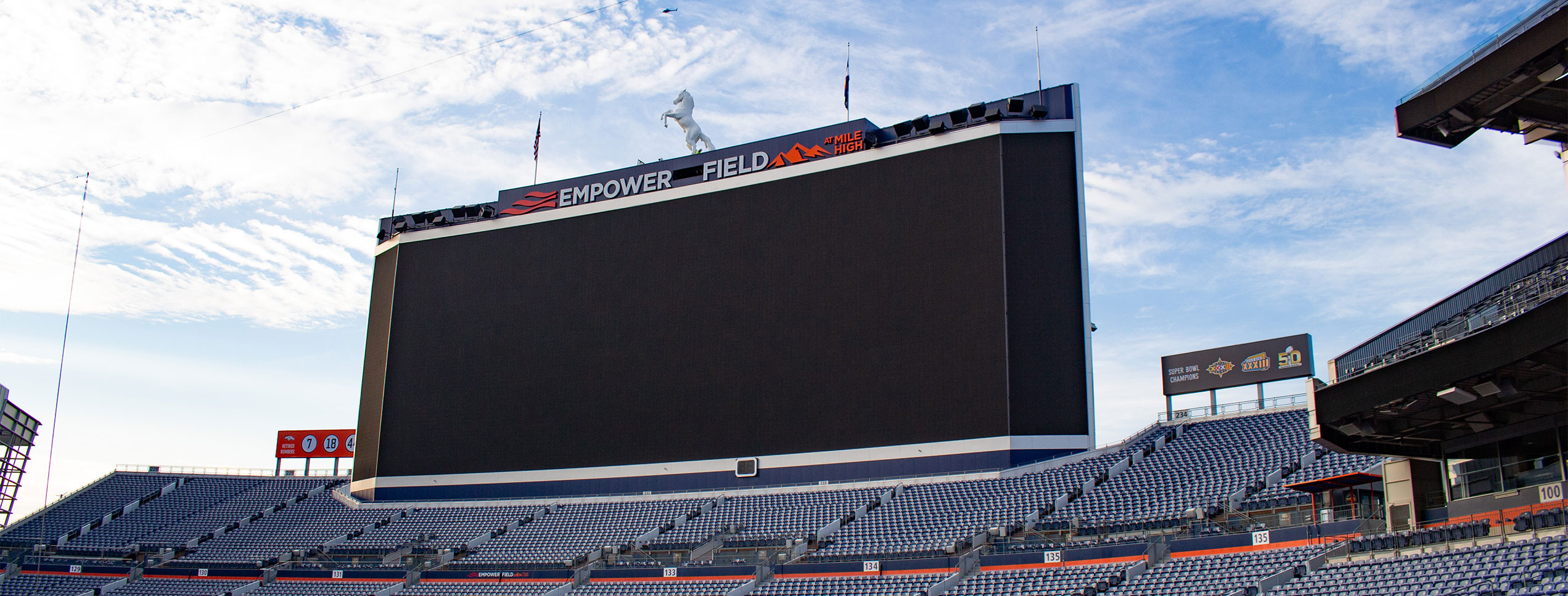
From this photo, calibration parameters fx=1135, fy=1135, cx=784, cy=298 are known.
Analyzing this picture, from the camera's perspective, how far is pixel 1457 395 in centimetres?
1766

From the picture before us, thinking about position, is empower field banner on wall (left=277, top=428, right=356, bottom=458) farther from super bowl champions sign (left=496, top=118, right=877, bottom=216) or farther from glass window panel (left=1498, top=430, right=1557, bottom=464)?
glass window panel (left=1498, top=430, right=1557, bottom=464)

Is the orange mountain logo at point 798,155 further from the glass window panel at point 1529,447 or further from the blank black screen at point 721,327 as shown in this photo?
the glass window panel at point 1529,447

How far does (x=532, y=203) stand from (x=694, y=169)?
295 inches

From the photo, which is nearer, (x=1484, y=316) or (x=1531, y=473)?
(x=1484, y=316)

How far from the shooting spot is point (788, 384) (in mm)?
38562

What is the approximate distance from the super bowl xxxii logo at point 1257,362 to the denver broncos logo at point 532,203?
2629 centimetres

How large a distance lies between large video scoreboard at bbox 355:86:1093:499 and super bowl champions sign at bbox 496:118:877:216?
0.10 metres

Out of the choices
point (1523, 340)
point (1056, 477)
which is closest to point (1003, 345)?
point (1056, 477)

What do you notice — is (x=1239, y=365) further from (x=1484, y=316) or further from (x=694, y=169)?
(x=694, y=169)

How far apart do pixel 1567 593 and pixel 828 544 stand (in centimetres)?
2024

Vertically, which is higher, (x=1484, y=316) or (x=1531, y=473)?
(x=1484, y=316)

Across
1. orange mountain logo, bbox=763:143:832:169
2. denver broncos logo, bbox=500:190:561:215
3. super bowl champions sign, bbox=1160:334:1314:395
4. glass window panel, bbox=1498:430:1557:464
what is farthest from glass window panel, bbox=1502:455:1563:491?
denver broncos logo, bbox=500:190:561:215

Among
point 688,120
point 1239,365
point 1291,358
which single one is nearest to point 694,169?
point 688,120

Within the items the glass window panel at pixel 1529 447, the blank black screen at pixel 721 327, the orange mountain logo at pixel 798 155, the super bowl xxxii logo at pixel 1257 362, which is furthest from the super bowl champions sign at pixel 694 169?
the glass window panel at pixel 1529 447
